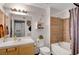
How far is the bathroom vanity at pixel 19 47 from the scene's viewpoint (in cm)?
159

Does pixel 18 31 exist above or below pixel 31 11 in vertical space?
below

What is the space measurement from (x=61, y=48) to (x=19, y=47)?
0.56 m

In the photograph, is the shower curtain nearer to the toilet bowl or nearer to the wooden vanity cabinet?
→ the toilet bowl

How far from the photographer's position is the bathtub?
5.43ft

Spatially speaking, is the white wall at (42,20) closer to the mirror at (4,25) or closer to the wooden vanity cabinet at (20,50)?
the wooden vanity cabinet at (20,50)

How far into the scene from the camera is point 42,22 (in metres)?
1.69

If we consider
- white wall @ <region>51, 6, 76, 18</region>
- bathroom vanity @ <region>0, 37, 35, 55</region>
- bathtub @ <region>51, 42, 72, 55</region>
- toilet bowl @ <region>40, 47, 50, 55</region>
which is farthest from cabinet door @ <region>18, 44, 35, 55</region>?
white wall @ <region>51, 6, 76, 18</region>

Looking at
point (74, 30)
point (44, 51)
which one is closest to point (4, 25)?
point (44, 51)

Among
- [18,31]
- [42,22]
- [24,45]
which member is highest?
[42,22]

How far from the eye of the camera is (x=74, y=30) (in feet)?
5.48

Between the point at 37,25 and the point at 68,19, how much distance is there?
1.37 feet

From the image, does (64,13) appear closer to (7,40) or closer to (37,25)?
(37,25)

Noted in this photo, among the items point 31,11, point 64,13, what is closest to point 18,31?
point 31,11

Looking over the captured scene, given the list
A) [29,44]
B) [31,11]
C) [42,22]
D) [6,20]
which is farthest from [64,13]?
[6,20]
